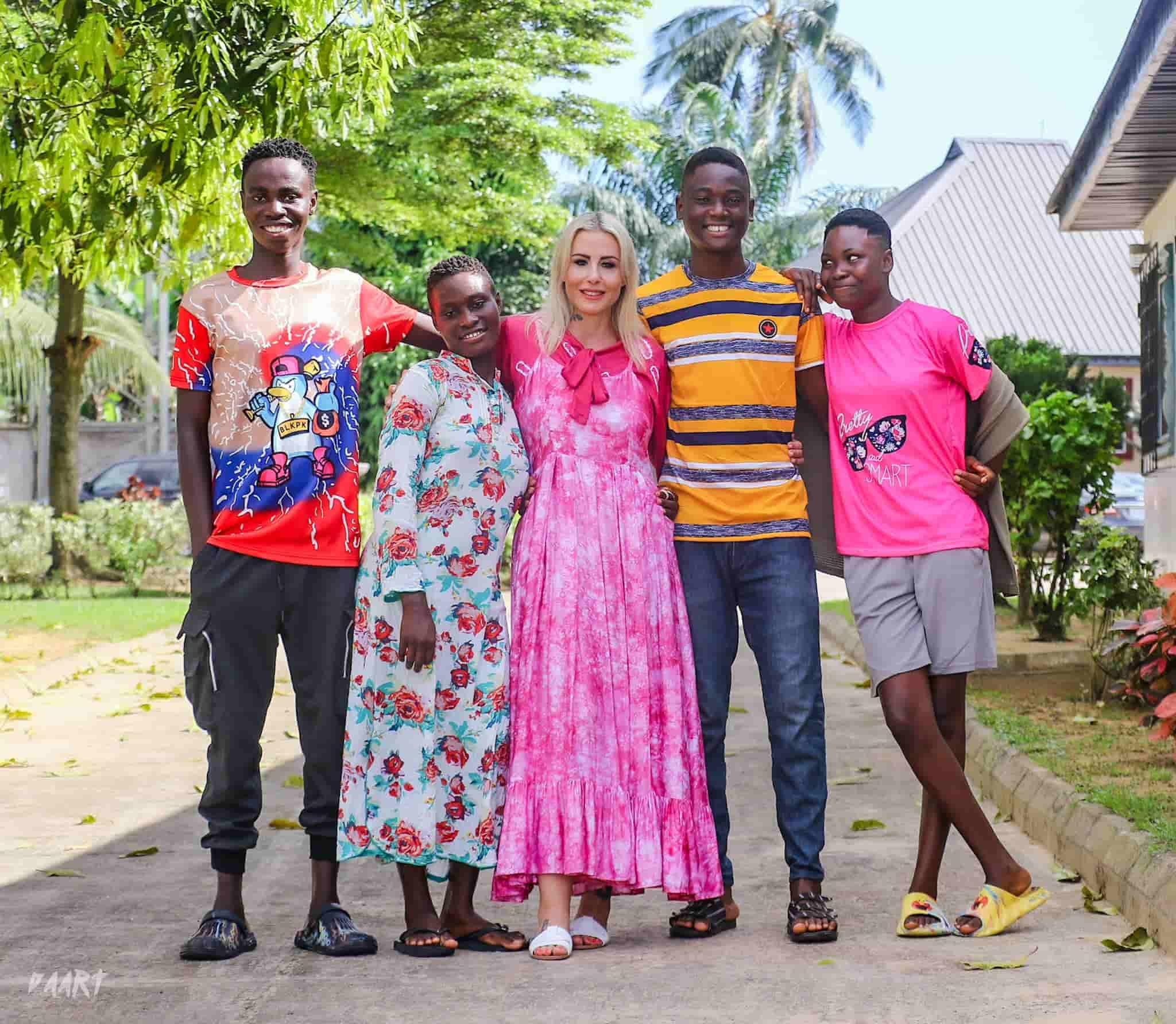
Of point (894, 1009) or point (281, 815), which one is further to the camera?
point (281, 815)

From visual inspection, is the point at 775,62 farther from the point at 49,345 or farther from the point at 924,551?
the point at 924,551

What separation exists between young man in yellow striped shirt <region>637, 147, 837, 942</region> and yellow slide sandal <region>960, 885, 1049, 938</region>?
16.7 inches

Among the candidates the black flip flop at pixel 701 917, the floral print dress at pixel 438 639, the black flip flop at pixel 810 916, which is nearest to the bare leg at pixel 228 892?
the floral print dress at pixel 438 639

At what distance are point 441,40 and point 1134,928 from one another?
719 inches

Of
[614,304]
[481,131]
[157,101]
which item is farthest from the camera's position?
[481,131]

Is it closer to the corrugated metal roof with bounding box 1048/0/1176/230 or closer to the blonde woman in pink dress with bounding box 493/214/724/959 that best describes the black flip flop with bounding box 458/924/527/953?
the blonde woman in pink dress with bounding box 493/214/724/959

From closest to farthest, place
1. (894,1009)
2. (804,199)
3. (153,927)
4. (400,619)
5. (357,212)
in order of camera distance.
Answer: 1. (894,1009)
2. (400,619)
3. (153,927)
4. (357,212)
5. (804,199)

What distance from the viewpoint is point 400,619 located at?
4.31m

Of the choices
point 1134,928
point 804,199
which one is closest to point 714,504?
point 1134,928

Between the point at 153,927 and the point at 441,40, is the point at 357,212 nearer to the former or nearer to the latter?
the point at 441,40

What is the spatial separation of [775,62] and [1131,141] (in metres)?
42.1

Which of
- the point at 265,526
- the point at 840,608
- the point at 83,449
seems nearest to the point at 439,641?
the point at 265,526

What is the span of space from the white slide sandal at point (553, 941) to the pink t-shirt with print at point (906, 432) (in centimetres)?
139

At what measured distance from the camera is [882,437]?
4566mm
